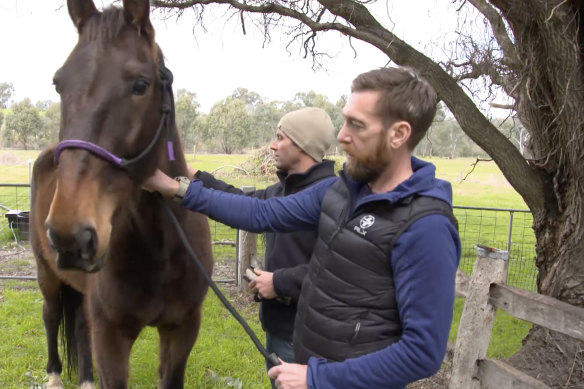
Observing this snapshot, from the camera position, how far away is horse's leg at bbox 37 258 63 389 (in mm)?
3969

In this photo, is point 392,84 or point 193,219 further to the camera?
point 193,219

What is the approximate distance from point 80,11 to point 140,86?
1.47 feet

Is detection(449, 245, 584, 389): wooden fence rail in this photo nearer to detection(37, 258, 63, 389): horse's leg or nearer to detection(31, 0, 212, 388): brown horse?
detection(31, 0, 212, 388): brown horse

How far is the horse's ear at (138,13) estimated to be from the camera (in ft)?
5.79

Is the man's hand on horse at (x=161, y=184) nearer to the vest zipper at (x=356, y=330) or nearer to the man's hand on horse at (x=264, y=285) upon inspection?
the man's hand on horse at (x=264, y=285)

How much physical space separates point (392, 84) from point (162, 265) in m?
1.58

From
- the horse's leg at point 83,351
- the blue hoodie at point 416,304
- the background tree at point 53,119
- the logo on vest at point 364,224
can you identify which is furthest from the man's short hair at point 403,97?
the horse's leg at point 83,351

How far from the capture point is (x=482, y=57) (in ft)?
17.1

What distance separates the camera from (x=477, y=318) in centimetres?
324

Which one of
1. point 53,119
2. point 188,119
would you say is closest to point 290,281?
point 53,119

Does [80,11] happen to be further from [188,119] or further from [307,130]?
[188,119]

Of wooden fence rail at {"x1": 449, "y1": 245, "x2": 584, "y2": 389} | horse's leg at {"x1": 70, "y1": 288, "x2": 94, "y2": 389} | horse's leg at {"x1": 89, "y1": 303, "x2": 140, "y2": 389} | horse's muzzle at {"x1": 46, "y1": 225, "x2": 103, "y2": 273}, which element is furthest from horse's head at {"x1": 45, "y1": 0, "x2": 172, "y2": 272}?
horse's leg at {"x1": 70, "y1": 288, "x2": 94, "y2": 389}

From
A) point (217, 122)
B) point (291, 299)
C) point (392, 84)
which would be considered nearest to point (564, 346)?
point (291, 299)

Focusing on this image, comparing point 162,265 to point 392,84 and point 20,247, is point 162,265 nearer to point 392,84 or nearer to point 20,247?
point 392,84
